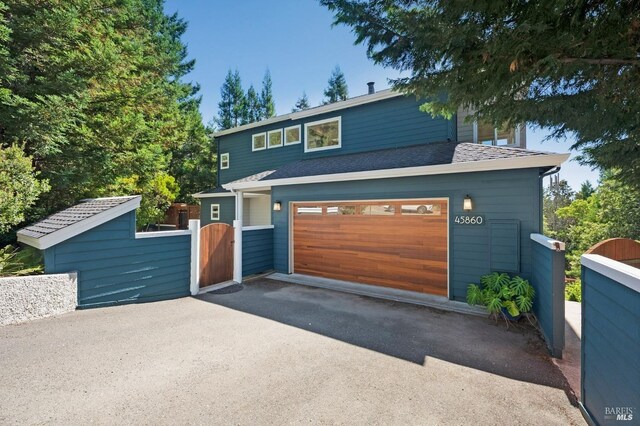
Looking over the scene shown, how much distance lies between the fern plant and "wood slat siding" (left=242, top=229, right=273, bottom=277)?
19.0 ft

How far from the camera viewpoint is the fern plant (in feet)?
16.4

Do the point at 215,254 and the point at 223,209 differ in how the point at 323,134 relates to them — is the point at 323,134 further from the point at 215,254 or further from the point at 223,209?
the point at 223,209

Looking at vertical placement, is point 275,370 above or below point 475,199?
below

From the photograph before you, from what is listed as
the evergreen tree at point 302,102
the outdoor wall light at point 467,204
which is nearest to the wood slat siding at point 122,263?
the outdoor wall light at point 467,204

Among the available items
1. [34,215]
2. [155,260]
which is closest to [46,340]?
[155,260]

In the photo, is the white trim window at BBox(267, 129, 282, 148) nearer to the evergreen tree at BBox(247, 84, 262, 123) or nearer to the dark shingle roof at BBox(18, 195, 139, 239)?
the dark shingle roof at BBox(18, 195, 139, 239)

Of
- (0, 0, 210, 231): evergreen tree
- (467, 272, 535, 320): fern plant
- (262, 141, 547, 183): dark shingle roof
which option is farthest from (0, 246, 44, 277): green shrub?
(467, 272, 535, 320): fern plant

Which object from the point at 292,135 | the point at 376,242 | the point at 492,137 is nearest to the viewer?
the point at 376,242

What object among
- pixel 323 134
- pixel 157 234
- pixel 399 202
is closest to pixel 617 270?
pixel 399 202

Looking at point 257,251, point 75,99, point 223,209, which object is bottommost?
point 257,251

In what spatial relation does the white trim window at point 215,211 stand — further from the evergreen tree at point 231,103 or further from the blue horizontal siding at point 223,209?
the evergreen tree at point 231,103

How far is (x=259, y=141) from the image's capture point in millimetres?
13805

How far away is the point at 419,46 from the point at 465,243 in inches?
165

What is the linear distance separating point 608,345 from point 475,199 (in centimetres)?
411
